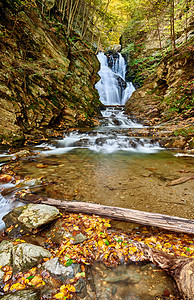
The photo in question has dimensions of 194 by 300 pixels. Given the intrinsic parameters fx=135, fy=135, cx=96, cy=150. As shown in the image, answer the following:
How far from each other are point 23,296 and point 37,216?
1.05 metres

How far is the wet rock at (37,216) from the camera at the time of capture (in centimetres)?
221

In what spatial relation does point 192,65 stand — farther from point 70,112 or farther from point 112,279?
point 112,279

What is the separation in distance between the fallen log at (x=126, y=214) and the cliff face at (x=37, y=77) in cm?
513

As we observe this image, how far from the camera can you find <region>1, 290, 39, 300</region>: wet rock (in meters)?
1.30

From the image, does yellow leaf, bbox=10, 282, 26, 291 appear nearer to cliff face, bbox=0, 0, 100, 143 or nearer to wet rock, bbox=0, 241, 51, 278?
wet rock, bbox=0, 241, 51, 278

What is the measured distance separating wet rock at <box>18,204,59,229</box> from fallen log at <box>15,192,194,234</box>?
0.90 feet

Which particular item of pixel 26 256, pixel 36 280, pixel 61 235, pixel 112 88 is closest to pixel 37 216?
pixel 61 235

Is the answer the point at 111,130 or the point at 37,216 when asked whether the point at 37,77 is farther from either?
the point at 37,216

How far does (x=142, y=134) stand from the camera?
9.93 m

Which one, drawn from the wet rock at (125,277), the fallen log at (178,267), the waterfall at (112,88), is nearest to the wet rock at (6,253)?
the wet rock at (125,277)

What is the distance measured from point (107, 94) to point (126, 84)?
3.71 metres

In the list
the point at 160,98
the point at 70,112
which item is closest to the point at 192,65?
the point at 160,98

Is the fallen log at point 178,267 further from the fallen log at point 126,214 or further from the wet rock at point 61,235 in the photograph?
the wet rock at point 61,235

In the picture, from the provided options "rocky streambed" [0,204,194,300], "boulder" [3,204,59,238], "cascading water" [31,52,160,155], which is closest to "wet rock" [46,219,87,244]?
"rocky streambed" [0,204,194,300]
